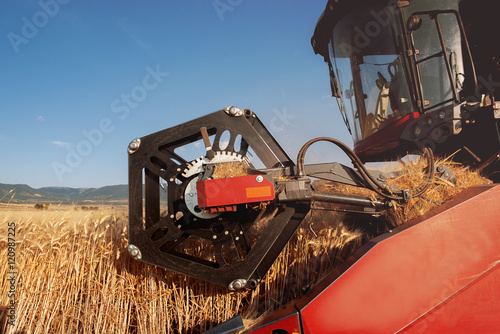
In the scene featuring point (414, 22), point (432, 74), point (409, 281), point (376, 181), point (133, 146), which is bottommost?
point (409, 281)

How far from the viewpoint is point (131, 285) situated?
2.95 metres

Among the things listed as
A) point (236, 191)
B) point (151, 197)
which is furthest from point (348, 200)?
point (151, 197)

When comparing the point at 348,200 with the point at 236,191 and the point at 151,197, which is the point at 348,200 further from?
the point at 151,197

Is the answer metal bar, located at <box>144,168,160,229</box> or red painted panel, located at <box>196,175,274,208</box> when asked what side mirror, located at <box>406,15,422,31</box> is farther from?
metal bar, located at <box>144,168,160,229</box>

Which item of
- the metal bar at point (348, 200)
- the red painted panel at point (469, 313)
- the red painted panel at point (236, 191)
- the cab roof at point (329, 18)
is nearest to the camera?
the red painted panel at point (469, 313)

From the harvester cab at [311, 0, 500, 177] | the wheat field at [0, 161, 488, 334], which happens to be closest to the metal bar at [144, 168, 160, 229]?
the wheat field at [0, 161, 488, 334]

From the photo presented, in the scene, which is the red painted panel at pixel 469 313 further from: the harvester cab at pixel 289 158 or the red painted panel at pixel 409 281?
the harvester cab at pixel 289 158

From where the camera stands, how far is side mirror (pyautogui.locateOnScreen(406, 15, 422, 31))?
3.09 metres

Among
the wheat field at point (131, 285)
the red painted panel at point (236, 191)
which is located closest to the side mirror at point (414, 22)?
the wheat field at point (131, 285)

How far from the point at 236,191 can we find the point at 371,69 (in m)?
2.37

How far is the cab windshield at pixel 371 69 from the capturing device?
3.26 metres

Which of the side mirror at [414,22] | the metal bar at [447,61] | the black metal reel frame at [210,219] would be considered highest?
the side mirror at [414,22]

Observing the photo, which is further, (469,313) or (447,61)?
(447,61)

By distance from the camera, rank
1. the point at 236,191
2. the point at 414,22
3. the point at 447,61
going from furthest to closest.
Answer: the point at 414,22 → the point at 447,61 → the point at 236,191
